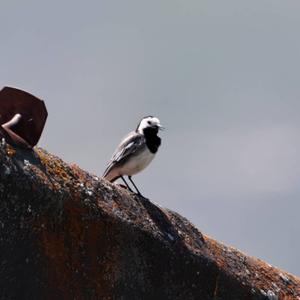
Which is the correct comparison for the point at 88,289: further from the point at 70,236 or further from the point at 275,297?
the point at 275,297

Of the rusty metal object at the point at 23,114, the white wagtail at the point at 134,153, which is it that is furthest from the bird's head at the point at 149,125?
the rusty metal object at the point at 23,114

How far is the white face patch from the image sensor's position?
36.0 feet

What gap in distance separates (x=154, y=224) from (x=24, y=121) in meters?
0.95

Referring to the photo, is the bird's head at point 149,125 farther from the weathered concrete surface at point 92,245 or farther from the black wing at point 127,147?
the weathered concrete surface at point 92,245

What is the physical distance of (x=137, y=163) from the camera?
393 inches

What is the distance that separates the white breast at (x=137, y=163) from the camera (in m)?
9.89

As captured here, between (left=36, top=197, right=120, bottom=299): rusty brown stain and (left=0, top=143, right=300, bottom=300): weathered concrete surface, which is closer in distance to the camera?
(left=0, top=143, right=300, bottom=300): weathered concrete surface

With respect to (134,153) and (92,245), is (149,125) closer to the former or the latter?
(134,153)

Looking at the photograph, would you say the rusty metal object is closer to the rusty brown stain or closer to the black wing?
the rusty brown stain

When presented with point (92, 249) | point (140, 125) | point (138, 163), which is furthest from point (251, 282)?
point (140, 125)

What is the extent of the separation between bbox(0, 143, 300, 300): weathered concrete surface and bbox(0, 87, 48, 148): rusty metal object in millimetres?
106

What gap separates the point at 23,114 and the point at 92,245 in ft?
2.24

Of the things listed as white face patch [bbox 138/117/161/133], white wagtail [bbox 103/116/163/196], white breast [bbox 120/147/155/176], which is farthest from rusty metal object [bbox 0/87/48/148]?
white face patch [bbox 138/117/161/133]

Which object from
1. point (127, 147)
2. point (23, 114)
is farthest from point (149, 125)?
point (23, 114)
